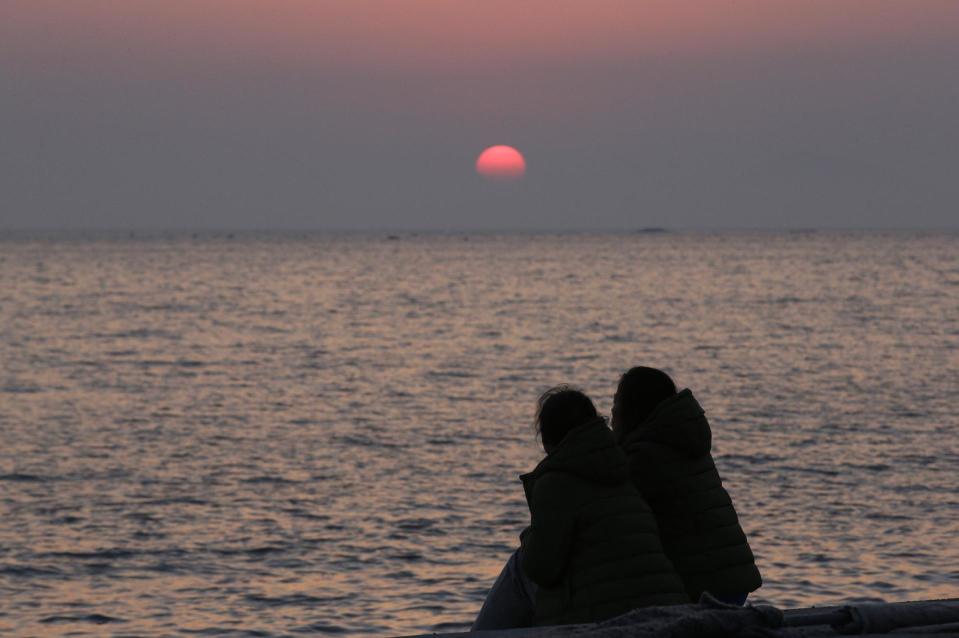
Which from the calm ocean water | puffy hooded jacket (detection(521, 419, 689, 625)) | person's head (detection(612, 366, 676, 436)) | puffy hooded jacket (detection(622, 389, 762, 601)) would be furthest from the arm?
the calm ocean water

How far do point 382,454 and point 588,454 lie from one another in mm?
16530

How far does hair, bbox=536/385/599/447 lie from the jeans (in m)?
0.69

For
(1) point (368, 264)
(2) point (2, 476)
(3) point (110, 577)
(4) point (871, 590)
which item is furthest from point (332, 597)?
(1) point (368, 264)

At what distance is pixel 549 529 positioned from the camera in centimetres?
565

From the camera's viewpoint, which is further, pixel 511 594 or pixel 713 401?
pixel 713 401

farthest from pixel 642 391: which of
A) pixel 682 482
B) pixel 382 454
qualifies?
pixel 382 454

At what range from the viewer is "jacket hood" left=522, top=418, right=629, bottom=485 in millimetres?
5621

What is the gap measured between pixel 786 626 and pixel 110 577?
9.79 metres

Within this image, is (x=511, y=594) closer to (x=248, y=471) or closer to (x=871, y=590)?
(x=871, y=590)

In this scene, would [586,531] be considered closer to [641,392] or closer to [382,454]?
[641,392]

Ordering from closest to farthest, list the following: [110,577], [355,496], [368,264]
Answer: [110,577], [355,496], [368,264]

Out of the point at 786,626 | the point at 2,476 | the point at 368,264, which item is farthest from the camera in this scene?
the point at 368,264

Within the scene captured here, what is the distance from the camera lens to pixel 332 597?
12609mm

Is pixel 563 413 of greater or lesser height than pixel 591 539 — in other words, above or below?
above
